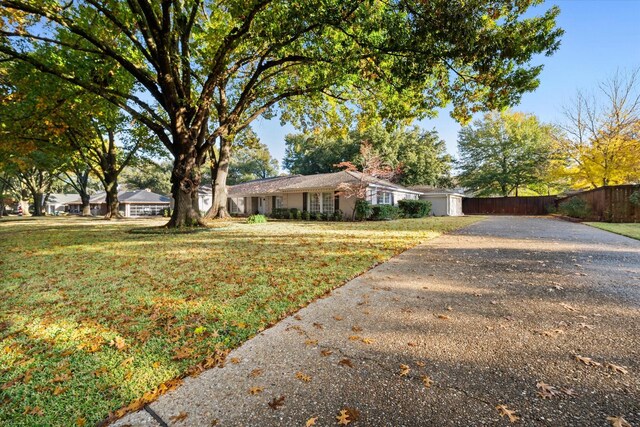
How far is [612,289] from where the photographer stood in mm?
4281

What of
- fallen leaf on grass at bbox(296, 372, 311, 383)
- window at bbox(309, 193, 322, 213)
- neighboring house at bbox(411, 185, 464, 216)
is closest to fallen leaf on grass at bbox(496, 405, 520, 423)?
fallen leaf on grass at bbox(296, 372, 311, 383)

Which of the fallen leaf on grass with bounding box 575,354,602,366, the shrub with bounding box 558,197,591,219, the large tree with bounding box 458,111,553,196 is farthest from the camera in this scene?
the large tree with bounding box 458,111,553,196

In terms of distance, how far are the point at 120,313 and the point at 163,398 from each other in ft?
6.52

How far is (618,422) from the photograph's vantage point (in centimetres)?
174

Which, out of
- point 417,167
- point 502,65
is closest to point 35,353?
point 502,65

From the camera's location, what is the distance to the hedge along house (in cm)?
2214

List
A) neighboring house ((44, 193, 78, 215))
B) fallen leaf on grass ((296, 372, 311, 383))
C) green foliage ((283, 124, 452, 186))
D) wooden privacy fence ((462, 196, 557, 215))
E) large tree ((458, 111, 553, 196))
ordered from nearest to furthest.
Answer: fallen leaf on grass ((296, 372, 311, 383)) < wooden privacy fence ((462, 196, 557, 215)) < green foliage ((283, 124, 452, 186)) < large tree ((458, 111, 553, 196)) < neighboring house ((44, 193, 78, 215))

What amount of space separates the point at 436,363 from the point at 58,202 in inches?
3062

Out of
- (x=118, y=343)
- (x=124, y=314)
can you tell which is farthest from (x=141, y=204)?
(x=118, y=343)

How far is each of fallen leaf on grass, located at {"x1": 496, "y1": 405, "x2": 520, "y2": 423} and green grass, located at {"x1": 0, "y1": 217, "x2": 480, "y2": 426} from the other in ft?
7.08

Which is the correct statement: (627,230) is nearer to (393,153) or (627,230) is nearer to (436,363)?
(436,363)

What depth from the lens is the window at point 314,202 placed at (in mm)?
23634

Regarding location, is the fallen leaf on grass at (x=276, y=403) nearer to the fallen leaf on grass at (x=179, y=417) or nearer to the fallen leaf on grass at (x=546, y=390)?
the fallen leaf on grass at (x=179, y=417)

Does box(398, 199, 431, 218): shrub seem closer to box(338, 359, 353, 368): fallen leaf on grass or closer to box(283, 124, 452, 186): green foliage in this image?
box(283, 124, 452, 186): green foliage
